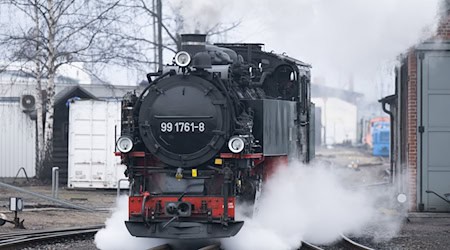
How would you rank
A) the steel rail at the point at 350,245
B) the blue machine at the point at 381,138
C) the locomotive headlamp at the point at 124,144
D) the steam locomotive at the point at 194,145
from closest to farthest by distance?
the steam locomotive at the point at 194,145, the locomotive headlamp at the point at 124,144, the steel rail at the point at 350,245, the blue machine at the point at 381,138

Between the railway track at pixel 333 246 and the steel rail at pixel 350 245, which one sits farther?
the steel rail at pixel 350 245

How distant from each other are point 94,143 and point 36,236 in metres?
10.9

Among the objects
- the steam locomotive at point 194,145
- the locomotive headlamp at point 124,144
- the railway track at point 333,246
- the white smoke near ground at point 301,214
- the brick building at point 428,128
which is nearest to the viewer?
the steam locomotive at point 194,145

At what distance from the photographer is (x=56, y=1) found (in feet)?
82.4

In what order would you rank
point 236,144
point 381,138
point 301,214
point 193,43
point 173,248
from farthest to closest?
1. point 381,138
2. point 301,214
3. point 193,43
4. point 173,248
5. point 236,144

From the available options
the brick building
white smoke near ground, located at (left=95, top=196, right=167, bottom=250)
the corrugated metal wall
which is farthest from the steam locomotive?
the corrugated metal wall

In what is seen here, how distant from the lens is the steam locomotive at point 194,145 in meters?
10.5

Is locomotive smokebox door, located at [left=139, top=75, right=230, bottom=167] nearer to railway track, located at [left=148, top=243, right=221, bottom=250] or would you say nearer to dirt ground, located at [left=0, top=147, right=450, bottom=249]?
railway track, located at [left=148, top=243, right=221, bottom=250]

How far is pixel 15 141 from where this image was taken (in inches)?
1034

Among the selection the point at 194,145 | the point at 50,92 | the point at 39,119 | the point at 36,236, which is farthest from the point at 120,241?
the point at 39,119

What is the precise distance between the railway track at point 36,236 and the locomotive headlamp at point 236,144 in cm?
318

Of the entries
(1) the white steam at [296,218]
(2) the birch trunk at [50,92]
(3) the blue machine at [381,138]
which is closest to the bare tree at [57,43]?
(2) the birch trunk at [50,92]

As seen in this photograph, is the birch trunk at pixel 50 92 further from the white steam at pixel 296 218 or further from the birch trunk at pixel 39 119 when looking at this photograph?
the white steam at pixel 296 218

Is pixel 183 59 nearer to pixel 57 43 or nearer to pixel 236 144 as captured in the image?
pixel 236 144
